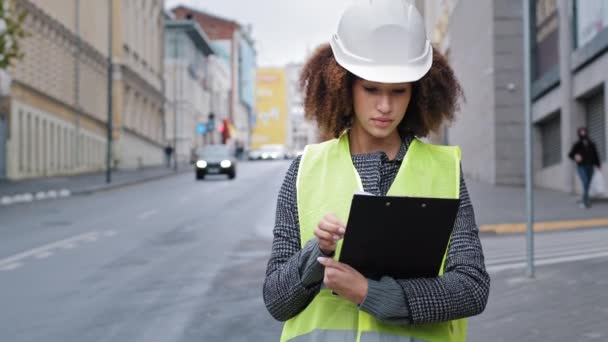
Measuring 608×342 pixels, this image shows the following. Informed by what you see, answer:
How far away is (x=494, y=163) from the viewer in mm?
33812

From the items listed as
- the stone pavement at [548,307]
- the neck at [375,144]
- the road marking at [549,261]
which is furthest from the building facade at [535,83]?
the neck at [375,144]

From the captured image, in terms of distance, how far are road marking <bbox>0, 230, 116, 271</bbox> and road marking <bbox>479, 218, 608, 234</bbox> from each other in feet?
20.3

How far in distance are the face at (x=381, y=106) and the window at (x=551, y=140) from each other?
28.1 m

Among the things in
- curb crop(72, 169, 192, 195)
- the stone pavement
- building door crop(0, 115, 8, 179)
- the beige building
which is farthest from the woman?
building door crop(0, 115, 8, 179)

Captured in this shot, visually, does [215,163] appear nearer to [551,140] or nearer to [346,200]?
[551,140]

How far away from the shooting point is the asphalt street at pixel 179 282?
7.55 meters

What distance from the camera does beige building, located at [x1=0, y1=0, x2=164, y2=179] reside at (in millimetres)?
40844

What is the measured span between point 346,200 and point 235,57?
466 feet

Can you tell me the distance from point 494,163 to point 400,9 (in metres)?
31.7

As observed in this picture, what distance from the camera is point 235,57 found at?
14325cm

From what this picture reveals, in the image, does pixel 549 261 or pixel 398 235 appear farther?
pixel 549 261

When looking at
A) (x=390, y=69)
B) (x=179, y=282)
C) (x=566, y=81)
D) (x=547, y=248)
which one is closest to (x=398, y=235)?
(x=390, y=69)

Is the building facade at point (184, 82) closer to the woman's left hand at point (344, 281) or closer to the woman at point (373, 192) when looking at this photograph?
the woman at point (373, 192)

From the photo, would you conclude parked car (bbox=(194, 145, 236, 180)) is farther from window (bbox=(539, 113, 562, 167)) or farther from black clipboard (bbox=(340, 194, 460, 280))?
black clipboard (bbox=(340, 194, 460, 280))
